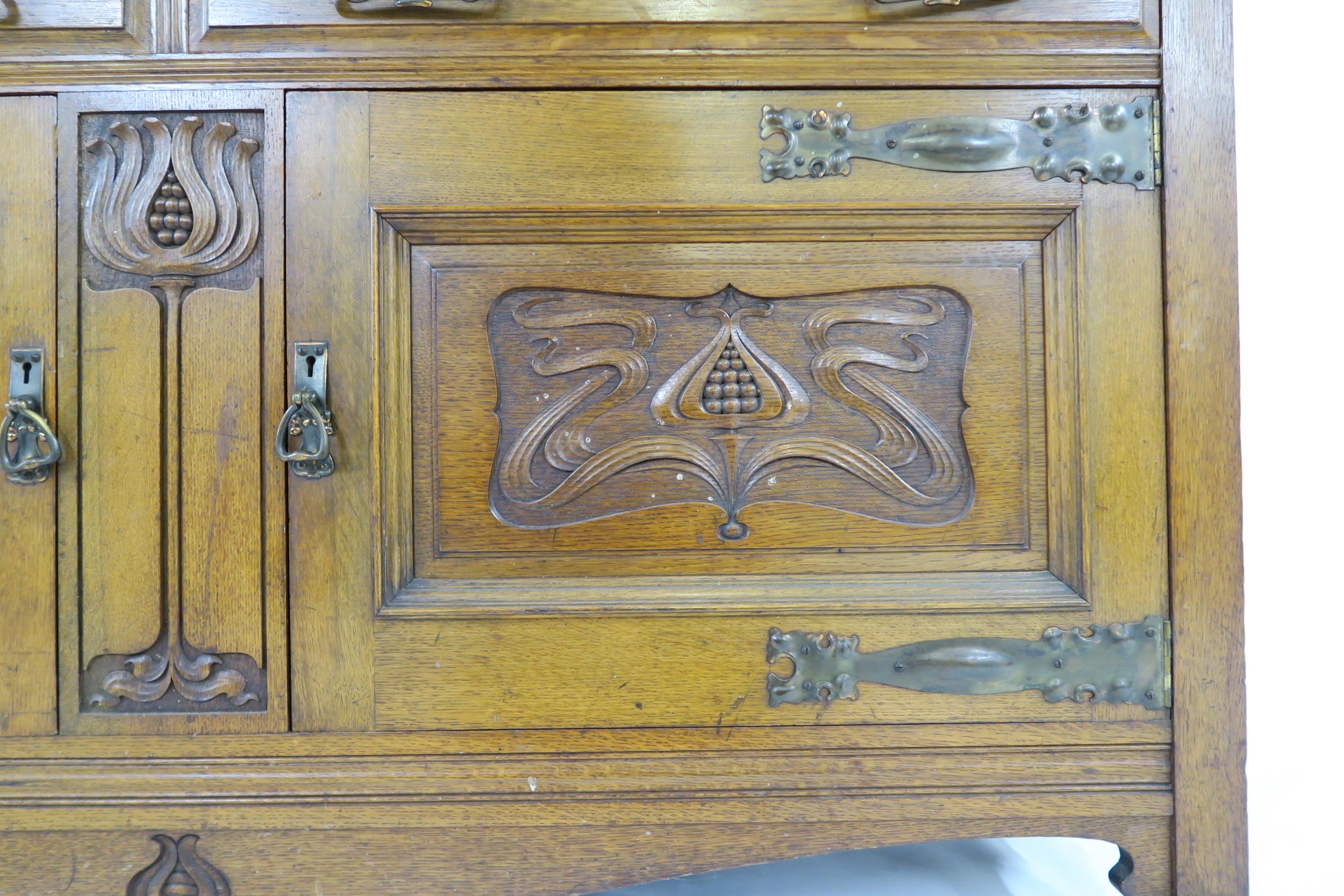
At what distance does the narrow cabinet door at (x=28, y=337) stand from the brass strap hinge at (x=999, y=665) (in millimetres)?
623

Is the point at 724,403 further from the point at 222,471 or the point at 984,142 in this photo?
the point at 222,471

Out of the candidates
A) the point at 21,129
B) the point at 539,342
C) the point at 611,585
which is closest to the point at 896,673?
the point at 611,585

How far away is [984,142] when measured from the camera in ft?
2.31

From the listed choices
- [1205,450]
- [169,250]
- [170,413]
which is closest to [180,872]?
[170,413]

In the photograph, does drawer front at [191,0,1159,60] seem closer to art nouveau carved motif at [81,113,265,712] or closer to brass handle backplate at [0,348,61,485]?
art nouveau carved motif at [81,113,265,712]

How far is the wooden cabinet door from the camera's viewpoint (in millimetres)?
699

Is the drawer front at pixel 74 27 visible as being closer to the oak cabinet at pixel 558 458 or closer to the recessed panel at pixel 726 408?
the oak cabinet at pixel 558 458

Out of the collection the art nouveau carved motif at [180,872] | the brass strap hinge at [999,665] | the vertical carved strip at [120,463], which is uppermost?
the vertical carved strip at [120,463]

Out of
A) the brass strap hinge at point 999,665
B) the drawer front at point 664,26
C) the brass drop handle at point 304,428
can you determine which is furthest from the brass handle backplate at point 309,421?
the brass strap hinge at point 999,665

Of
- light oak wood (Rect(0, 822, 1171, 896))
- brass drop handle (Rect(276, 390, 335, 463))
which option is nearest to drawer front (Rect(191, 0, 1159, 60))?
brass drop handle (Rect(276, 390, 335, 463))

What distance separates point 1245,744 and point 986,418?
352 millimetres

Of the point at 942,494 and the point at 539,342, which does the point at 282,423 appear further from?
the point at 942,494

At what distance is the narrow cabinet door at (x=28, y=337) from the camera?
0.69 m

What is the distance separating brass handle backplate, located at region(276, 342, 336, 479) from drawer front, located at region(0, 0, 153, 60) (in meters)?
0.30
